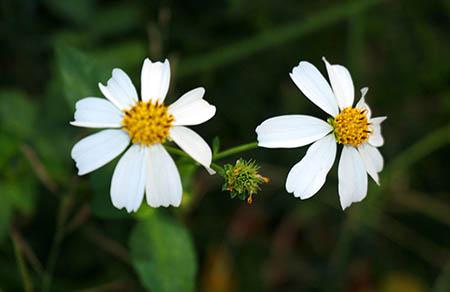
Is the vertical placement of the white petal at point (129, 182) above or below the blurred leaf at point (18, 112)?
below

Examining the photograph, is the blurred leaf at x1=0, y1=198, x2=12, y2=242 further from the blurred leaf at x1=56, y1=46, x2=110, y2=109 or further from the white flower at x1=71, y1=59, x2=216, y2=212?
the white flower at x1=71, y1=59, x2=216, y2=212

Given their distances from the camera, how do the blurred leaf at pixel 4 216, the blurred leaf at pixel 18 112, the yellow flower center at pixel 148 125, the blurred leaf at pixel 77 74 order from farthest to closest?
the blurred leaf at pixel 18 112 → the blurred leaf at pixel 4 216 → the blurred leaf at pixel 77 74 → the yellow flower center at pixel 148 125

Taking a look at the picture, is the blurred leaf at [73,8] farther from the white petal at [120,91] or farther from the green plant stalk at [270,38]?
the white petal at [120,91]

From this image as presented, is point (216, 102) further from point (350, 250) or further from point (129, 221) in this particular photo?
point (350, 250)

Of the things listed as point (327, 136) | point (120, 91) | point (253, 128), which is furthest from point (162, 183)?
point (253, 128)

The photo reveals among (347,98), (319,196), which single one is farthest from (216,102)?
(347,98)

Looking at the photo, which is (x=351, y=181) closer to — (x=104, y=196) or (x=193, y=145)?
(x=193, y=145)

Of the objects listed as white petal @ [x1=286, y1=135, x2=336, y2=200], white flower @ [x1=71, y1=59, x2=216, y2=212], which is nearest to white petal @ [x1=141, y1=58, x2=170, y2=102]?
white flower @ [x1=71, y1=59, x2=216, y2=212]

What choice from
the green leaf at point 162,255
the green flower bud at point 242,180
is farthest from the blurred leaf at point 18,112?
the green flower bud at point 242,180
